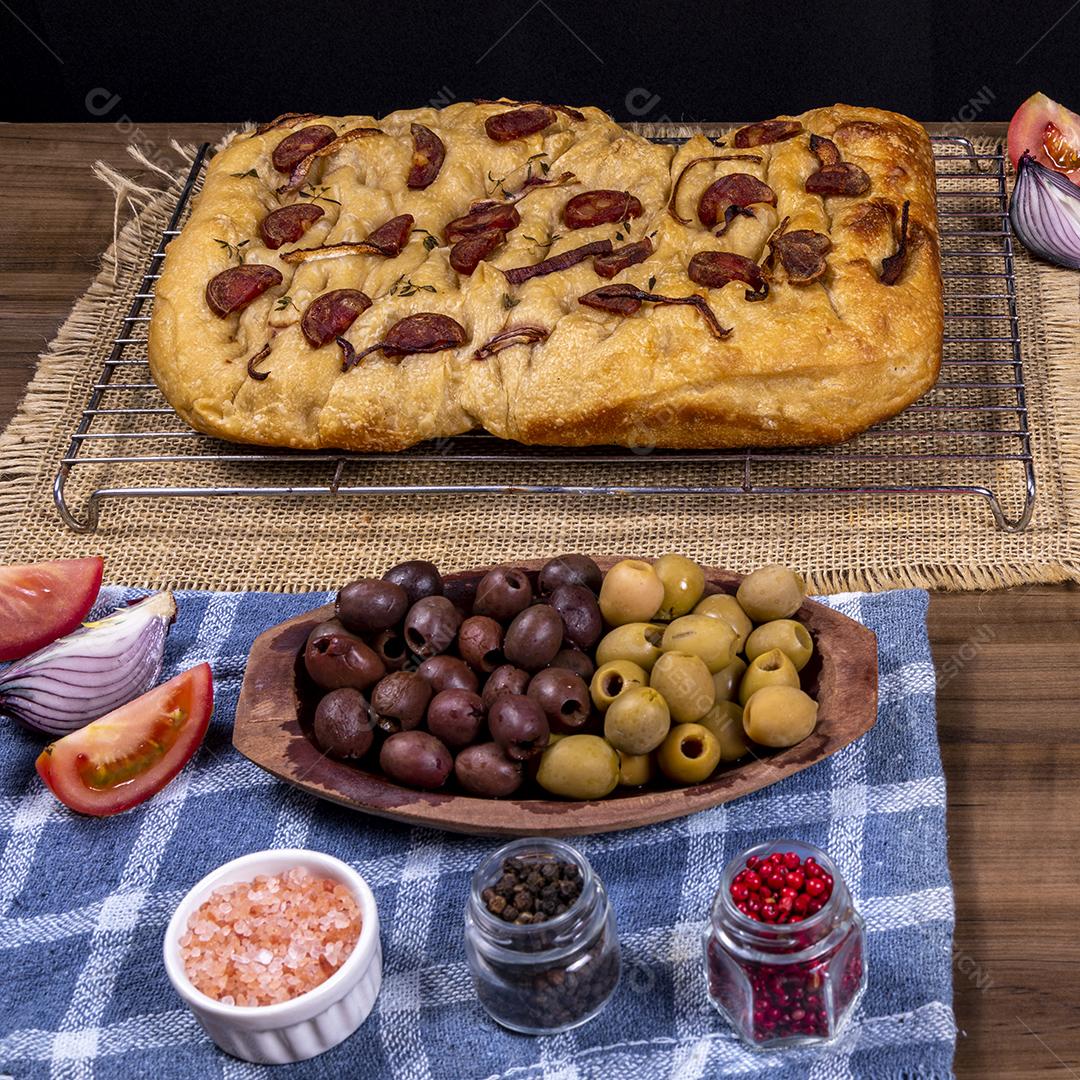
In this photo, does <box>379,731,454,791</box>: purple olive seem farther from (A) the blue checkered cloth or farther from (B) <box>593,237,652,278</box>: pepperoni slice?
(B) <box>593,237,652,278</box>: pepperoni slice

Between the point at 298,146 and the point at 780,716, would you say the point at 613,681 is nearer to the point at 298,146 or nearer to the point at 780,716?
the point at 780,716

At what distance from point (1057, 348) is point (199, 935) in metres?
2.50

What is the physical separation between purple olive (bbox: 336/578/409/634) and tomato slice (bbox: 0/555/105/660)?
662mm

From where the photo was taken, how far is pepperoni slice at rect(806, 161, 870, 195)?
10.9 ft

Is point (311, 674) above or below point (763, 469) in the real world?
above

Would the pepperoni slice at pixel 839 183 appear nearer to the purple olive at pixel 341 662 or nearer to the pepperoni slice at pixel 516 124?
the pepperoni slice at pixel 516 124

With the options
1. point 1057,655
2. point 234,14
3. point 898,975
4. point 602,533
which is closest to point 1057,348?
point 1057,655

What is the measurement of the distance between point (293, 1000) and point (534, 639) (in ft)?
2.27

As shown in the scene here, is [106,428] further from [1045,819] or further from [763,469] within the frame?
[1045,819]

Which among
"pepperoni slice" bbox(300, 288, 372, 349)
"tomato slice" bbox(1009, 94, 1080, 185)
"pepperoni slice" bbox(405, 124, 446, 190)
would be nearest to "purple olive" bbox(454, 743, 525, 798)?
"pepperoni slice" bbox(300, 288, 372, 349)

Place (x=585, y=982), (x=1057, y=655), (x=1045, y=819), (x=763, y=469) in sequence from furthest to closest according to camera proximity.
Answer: (x=763, y=469)
(x=1057, y=655)
(x=1045, y=819)
(x=585, y=982)

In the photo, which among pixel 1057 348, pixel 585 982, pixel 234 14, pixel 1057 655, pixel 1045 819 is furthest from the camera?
pixel 234 14

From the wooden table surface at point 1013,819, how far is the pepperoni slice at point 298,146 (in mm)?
1902

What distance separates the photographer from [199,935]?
2.15m
